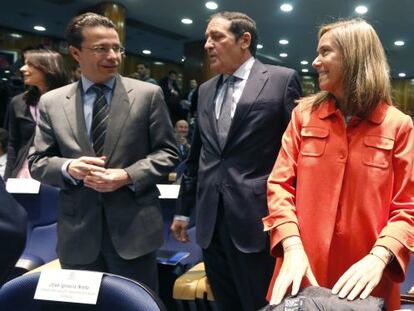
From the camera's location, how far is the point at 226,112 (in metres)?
1.90

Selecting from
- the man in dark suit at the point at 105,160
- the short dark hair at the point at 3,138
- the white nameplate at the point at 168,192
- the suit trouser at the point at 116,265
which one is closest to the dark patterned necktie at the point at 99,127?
the man in dark suit at the point at 105,160

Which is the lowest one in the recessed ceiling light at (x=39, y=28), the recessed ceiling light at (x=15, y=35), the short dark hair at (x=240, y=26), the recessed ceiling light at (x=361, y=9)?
the short dark hair at (x=240, y=26)

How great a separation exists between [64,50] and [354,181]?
979 centimetres

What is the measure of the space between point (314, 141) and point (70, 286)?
2.46 ft

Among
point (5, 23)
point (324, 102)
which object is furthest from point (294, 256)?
point (5, 23)

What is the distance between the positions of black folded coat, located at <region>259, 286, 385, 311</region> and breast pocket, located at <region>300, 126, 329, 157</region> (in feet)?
1.42

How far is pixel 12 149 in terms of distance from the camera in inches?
115

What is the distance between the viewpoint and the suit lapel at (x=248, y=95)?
182 centimetres

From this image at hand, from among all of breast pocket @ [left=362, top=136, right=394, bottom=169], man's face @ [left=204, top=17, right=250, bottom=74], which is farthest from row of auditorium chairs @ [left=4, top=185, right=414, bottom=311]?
breast pocket @ [left=362, top=136, right=394, bottom=169]

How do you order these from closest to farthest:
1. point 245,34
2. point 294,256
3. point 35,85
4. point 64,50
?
point 294,256 → point 245,34 → point 35,85 → point 64,50

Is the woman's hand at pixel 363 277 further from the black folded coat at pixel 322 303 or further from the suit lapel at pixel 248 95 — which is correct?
the suit lapel at pixel 248 95

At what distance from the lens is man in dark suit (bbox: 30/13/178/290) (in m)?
1.68

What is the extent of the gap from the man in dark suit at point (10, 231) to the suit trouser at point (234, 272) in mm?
941

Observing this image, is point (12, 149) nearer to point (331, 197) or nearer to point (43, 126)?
point (43, 126)
